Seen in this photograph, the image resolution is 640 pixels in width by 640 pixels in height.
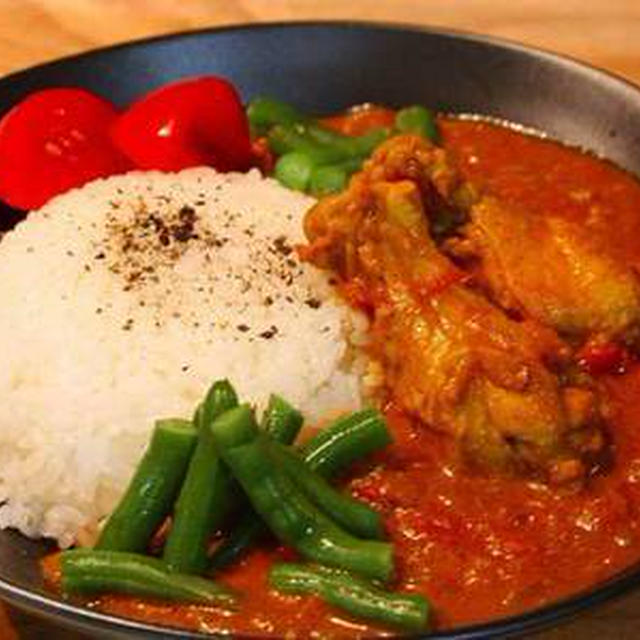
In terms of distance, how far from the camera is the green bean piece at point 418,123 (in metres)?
4.09

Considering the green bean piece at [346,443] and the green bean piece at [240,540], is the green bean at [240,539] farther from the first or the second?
the green bean piece at [346,443]

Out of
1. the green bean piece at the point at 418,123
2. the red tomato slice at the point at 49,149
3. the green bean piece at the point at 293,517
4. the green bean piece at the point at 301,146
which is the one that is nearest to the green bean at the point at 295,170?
the green bean piece at the point at 301,146

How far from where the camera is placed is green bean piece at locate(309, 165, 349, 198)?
387cm

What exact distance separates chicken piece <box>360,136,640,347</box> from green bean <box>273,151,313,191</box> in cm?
63

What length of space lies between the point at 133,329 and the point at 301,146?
0.99m

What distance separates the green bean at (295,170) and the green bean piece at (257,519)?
1212mm

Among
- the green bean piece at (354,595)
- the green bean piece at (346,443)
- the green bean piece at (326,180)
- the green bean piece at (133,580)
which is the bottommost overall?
the green bean piece at (133,580)

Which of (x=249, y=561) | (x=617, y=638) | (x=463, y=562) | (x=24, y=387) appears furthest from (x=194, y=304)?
(x=617, y=638)

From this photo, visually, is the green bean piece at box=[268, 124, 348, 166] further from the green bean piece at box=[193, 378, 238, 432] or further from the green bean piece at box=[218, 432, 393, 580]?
the green bean piece at box=[218, 432, 393, 580]

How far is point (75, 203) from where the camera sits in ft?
12.5

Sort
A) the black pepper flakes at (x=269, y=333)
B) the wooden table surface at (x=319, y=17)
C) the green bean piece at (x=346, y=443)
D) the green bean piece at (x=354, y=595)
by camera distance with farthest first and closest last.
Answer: the wooden table surface at (x=319, y=17), the black pepper flakes at (x=269, y=333), the green bean piece at (x=346, y=443), the green bean piece at (x=354, y=595)

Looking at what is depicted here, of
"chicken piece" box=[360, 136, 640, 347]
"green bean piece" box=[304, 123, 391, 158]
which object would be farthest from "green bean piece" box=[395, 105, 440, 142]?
"chicken piece" box=[360, 136, 640, 347]

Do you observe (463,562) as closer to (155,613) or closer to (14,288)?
(155,613)

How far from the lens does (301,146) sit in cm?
405
